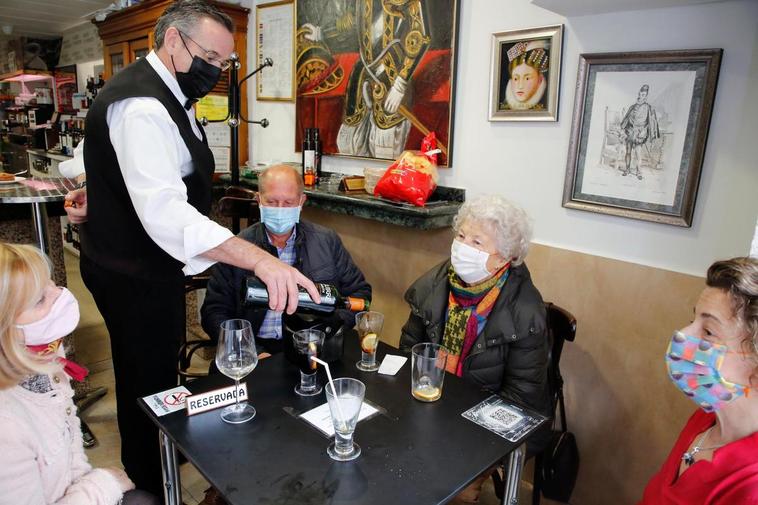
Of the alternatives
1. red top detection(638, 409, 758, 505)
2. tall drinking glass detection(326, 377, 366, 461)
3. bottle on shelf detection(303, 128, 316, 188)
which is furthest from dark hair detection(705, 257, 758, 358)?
bottle on shelf detection(303, 128, 316, 188)

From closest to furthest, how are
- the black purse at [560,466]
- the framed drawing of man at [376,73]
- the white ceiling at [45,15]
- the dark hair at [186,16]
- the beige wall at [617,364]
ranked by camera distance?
1. the dark hair at [186,16]
2. the beige wall at [617,364]
3. the black purse at [560,466]
4. the framed drawing of man at [376,73]
5. the white ceiling at [45,15]

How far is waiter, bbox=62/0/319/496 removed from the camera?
1.43 m

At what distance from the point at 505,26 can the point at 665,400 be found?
5.36 feet

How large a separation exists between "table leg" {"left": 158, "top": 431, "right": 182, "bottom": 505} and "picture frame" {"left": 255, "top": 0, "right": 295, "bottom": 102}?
241cm

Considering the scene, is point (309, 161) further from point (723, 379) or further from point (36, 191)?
point (723, 379)

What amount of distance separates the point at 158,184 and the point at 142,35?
2.70 m

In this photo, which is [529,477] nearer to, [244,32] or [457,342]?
[457,342]

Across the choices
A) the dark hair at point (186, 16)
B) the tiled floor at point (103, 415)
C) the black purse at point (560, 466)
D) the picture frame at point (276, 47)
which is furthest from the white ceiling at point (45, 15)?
the black purse at point (560, 466)

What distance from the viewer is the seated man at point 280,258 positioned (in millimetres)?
2062

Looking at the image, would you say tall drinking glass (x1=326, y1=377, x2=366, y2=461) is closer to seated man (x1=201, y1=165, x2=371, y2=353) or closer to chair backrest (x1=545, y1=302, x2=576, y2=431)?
seated man (x1=201, y1=165, x2=371, y2=353)

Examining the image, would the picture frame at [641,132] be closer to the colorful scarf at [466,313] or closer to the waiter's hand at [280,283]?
the colorful scarf at [466,313]

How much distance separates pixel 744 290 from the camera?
1120 millimetres

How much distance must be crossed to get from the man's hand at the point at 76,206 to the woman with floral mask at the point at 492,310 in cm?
128

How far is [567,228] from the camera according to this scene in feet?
6.98
